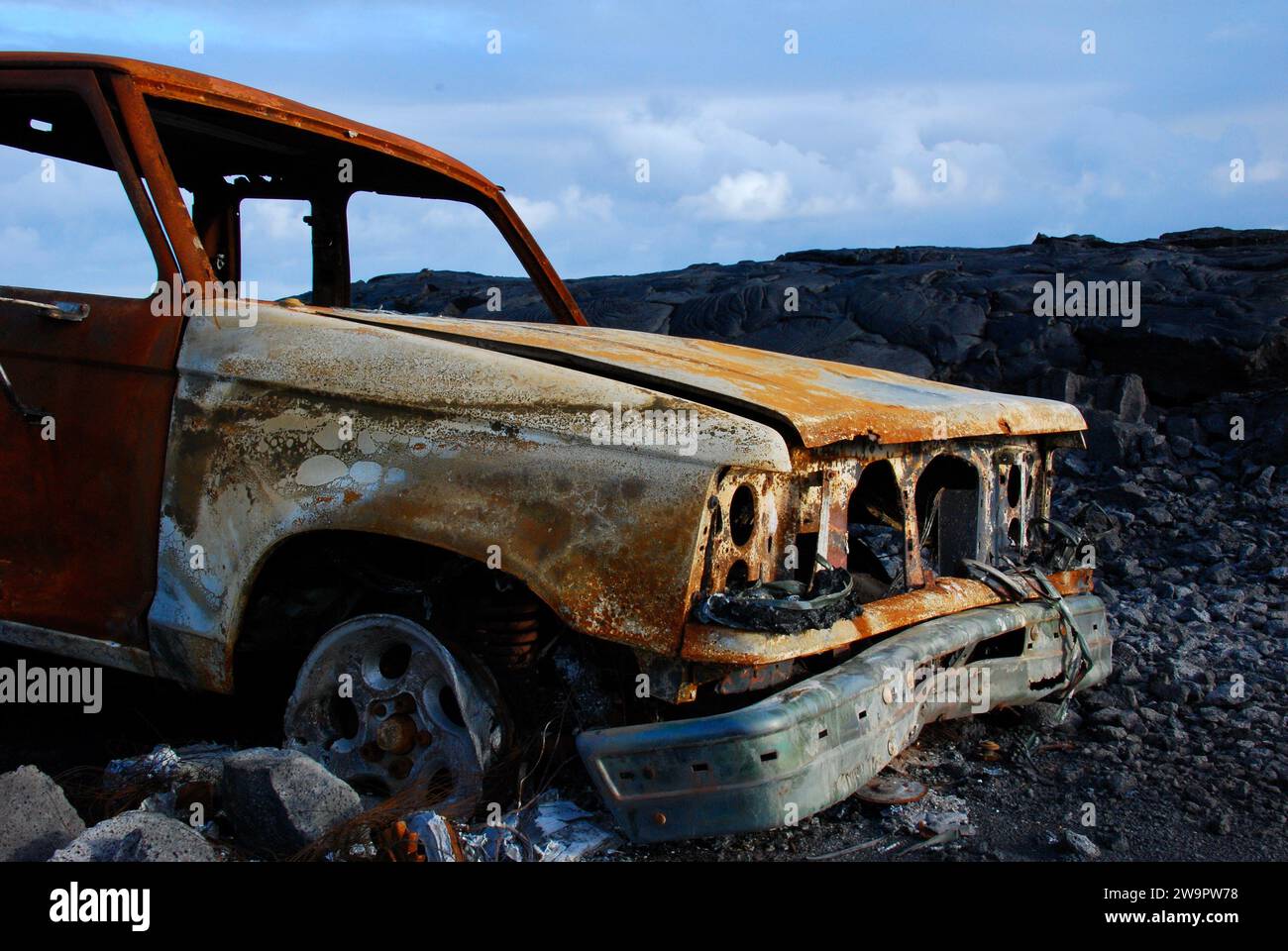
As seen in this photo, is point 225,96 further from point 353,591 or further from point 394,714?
point 394,714

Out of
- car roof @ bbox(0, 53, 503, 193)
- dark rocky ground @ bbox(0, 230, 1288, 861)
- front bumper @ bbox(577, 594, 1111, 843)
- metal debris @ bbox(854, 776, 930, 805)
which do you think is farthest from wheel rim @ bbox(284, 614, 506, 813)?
car roof @ bbox(0, 53, 503, 193)

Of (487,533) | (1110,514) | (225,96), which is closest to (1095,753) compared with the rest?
(487,533)

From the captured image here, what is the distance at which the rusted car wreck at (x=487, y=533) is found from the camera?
8.68 feet

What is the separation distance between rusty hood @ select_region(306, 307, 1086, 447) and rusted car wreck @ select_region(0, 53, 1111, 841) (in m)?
0.02

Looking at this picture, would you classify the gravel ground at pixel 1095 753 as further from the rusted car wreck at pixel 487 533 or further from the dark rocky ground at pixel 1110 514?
the rusted car wreck at pixel 487 533

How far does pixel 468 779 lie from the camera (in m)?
3.00

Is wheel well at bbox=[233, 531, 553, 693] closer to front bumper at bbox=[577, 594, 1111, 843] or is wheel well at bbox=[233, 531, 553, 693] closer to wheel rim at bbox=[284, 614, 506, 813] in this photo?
wheel rim at bbox=[284, 614, 506, 813]

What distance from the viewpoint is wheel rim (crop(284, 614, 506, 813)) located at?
9.78 feet

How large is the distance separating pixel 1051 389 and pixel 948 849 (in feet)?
29.4

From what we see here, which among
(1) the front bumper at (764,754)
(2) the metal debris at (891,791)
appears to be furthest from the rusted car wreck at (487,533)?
(2) the metal debris at (891,791)

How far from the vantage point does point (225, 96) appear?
3.64m

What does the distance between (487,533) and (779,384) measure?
3.07ft

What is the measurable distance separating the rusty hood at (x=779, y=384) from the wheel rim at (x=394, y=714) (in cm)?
83
